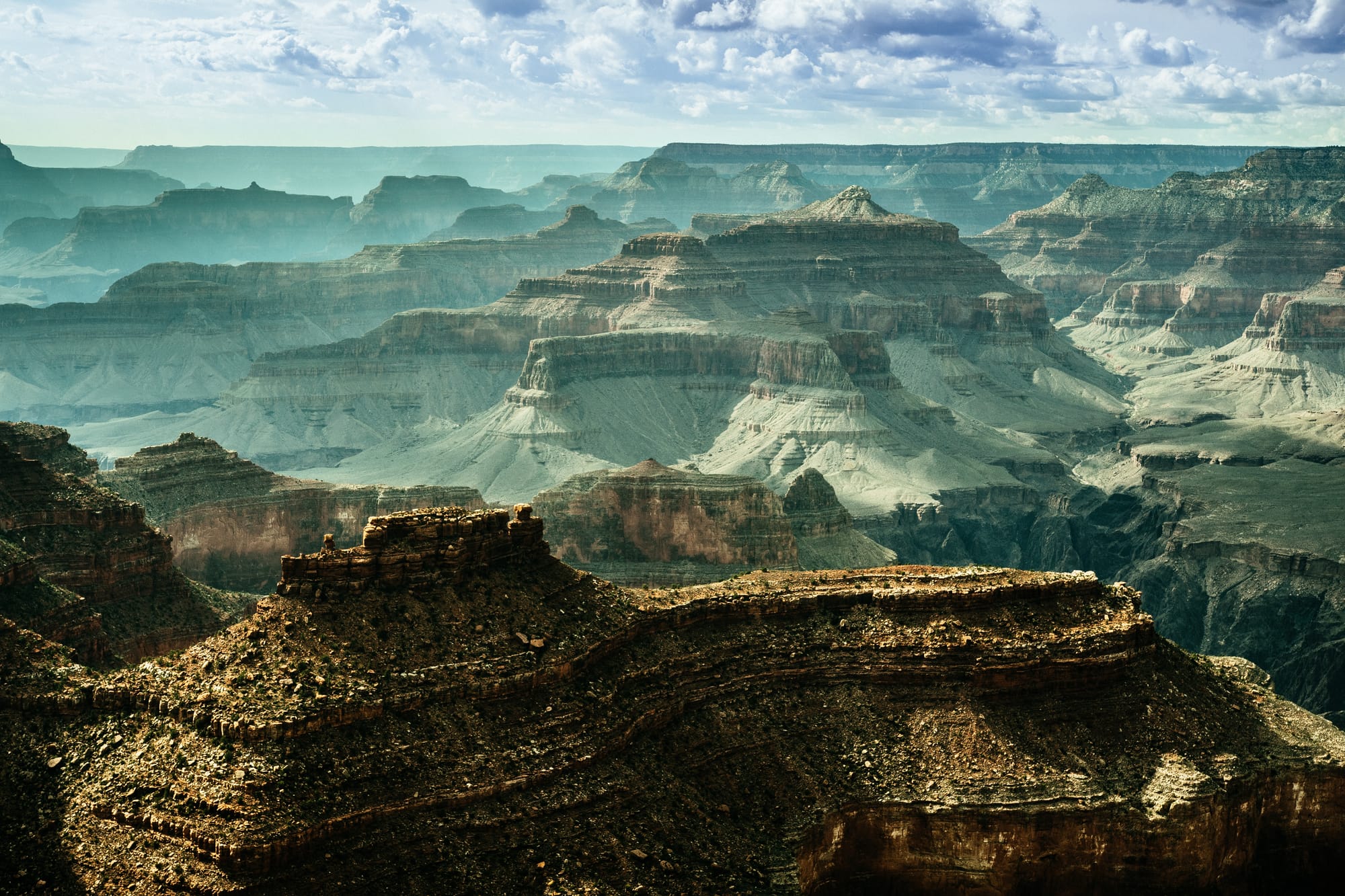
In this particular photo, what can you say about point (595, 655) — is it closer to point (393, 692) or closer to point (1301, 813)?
point (393, 692)

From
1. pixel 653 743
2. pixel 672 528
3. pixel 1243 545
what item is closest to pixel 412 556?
pixel 653 743

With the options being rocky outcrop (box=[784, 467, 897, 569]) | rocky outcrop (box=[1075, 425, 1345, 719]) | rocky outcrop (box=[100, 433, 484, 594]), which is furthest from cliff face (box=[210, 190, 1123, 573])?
rocky outcrop (box=[100, 433, 484, 594])

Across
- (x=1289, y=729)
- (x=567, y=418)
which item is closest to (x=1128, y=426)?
(x=567, y=418)

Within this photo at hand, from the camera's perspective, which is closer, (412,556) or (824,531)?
(412,556)

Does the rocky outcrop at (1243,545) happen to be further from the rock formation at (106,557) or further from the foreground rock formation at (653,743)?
the rock formation at (106,557)

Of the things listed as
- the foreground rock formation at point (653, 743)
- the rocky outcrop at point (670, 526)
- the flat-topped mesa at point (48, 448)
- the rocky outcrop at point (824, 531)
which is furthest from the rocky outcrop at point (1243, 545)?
the flat-topped mesa at point (48, 448)

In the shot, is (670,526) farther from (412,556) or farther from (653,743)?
(412,556)

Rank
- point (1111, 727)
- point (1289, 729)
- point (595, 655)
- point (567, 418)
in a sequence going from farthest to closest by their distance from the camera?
point (567, 418)
point (1289, 729)
point (1111, 727)
point (595, 655)
